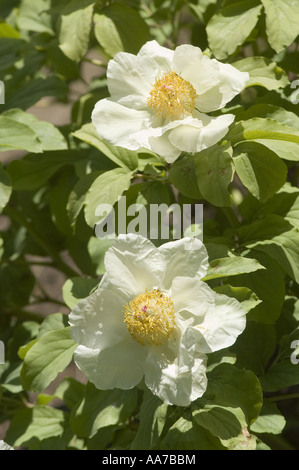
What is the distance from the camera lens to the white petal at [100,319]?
38.0 inches

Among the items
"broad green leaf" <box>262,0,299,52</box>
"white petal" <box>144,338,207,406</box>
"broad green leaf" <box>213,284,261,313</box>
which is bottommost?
"white petal" <box>144,338,207,406</box>

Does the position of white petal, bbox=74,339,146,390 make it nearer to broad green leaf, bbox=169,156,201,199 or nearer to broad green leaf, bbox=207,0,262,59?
broad green leaf, bbox=169,156,201,199

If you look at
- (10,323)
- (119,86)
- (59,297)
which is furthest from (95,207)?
(59,297)

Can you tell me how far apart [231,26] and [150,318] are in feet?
1.89

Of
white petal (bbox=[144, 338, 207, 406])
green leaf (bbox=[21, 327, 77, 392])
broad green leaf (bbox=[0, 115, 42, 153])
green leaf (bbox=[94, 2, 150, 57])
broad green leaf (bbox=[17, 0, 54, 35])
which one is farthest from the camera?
broad green leaf (bbox=[17, 0, 54, 35])

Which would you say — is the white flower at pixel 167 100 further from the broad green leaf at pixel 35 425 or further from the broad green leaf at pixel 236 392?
the broad green leaf at pixel 35 425

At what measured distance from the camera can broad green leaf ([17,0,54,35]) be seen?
1.65 m

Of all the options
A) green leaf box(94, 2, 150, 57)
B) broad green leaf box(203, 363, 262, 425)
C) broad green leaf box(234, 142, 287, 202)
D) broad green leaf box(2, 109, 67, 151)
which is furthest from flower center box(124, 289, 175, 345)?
green leaf box(94, 2, 150, 57)

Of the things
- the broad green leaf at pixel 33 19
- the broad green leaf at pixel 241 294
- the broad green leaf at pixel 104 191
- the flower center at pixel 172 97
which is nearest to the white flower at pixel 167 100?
the flower center at pixel 172 97

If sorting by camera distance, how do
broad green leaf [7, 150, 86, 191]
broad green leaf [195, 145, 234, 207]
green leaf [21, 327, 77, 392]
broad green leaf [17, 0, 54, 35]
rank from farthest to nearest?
broad green leaf [17, 0, 54, 35] < broad green leaf [7, 150, 86, 191] < green leaf [21, 327, 77, 392] < broad green leaf [195, 145, 234, 207]

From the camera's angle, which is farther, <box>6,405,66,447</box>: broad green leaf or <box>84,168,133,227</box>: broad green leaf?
<box>6,405,66,447</box>: broad green leaf

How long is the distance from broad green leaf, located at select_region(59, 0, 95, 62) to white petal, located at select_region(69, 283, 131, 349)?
571 mm

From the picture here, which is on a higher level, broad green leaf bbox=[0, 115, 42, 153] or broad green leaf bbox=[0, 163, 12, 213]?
broad green leaf bbox=[0, 115, 42, 153]

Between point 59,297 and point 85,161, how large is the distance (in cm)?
101
